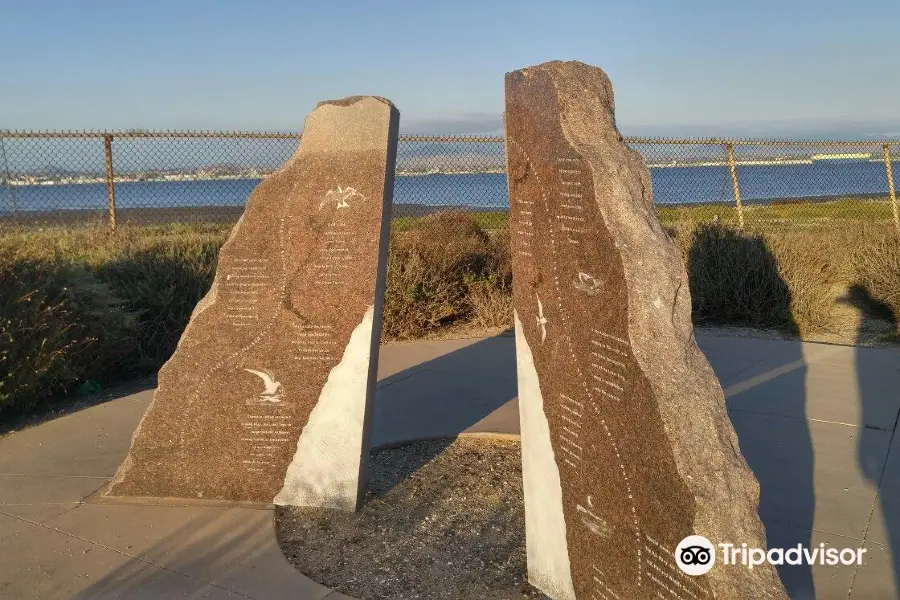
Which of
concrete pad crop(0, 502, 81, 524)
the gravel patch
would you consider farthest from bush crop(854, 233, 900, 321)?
concrete pad crop(0, 502, 81, 524)

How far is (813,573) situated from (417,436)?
8.83 ft

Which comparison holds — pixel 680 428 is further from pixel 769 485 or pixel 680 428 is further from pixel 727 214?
pixel 727 214

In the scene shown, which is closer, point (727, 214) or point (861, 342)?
point (861, 342)

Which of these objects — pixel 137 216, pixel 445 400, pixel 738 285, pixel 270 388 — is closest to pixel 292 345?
pixel 270 388

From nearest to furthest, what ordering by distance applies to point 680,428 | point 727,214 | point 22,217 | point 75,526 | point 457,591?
point 680,428 → point 457,591 → point 75,526 → point 22,217 → point 727,214

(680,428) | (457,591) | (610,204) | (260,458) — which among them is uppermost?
(610,204)

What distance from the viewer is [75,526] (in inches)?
173

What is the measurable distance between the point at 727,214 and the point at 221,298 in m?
13.7

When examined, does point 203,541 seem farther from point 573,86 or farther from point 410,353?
point 410,353

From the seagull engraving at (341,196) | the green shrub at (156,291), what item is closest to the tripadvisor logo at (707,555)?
the seagull engraving at (341,196)

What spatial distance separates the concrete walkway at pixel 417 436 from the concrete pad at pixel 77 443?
0.04ft

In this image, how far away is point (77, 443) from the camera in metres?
5.69

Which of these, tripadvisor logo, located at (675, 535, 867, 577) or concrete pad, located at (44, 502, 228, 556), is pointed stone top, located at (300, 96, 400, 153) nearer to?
concrete pad, located at (44, 502, 228, 556)

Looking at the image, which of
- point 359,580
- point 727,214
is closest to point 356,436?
point 359,580
